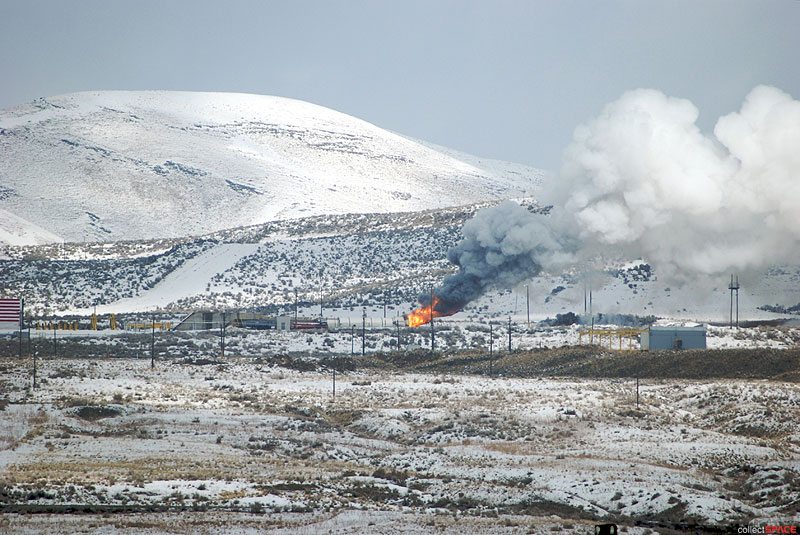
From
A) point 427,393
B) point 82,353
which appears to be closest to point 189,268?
point 82,353

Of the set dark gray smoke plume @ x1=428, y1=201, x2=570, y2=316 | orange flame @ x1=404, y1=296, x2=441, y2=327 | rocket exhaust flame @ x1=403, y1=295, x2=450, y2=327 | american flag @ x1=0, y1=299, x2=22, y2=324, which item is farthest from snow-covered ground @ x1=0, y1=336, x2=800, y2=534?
orange flame @ x1=404, y1=296, x2=441, y2=327

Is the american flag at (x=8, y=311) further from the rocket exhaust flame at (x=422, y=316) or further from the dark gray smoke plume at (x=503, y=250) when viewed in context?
the rocket exhaust flame at (x=422, y=316)

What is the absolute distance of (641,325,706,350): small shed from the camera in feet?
251

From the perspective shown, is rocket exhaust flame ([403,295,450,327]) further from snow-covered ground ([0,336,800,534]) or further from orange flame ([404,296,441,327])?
snow-covered ground ([0,336,800,534])

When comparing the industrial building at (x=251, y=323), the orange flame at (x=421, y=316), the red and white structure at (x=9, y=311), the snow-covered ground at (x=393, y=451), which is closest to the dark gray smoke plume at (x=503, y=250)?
the orange flame at (x=421, y=316)

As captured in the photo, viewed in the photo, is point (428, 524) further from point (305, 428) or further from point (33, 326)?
point (33, 326)

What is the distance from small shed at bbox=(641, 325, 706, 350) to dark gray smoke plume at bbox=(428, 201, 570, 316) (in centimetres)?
1501

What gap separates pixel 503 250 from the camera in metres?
91.1

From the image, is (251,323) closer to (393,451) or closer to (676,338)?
(676,338)

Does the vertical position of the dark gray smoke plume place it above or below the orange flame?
above

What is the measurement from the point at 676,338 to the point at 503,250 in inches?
808

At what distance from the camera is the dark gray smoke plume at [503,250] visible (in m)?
89.3

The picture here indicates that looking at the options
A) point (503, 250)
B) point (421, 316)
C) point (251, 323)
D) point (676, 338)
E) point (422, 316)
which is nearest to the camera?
point (676, 338)

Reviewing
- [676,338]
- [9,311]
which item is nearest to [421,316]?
[676,338]
